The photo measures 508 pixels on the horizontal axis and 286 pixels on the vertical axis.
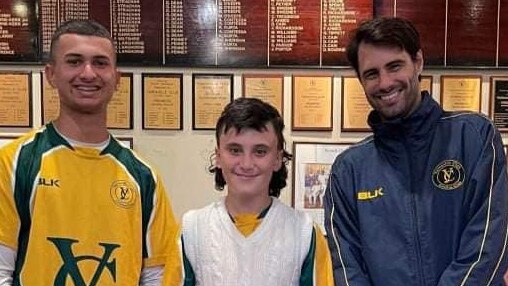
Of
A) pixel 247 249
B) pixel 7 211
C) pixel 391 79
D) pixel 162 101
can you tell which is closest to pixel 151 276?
pixel 247 249

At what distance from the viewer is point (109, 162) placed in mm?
1701

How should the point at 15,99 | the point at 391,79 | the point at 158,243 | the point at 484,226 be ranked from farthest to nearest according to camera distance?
the point at 15,99 → the point at 158,243 → the point at 391,79 → the point at 484,226

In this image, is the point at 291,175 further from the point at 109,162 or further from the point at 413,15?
the point at 109,162

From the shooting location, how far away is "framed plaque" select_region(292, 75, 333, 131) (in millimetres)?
2635

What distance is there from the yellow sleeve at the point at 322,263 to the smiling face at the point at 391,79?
1.36 ft

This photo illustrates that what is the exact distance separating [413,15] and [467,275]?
1.45m

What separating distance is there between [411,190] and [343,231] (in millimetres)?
231

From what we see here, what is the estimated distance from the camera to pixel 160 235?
1747 mm

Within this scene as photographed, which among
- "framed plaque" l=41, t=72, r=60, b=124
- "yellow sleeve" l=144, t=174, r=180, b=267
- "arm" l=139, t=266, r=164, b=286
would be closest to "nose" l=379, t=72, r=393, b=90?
"yellow sleeve" l=144, t=174, r=180, b=267

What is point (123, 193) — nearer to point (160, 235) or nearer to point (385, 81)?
point (160, 235)

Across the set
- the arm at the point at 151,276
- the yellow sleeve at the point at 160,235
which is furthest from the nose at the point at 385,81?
the arm at the point at 151,276

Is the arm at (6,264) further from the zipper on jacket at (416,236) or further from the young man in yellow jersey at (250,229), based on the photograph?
the zipper on jacket at (416,236)

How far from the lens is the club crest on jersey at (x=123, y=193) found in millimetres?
1668

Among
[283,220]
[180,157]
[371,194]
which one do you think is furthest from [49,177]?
[180,157]
